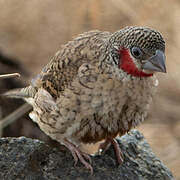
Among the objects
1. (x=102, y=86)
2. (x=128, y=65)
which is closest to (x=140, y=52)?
(x=128, y=65)

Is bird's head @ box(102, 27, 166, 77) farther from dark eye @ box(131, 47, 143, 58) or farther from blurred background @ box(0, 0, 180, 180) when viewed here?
blurred background @ box(0, 0, 180, 180)

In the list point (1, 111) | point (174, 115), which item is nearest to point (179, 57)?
point (174, 115)

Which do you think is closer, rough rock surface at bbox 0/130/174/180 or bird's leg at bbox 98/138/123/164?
rough rock surface at bbox 0/130/174/180

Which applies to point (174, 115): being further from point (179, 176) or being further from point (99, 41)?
point (99, 41)

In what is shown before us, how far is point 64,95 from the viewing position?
142 inches

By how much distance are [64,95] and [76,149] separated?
380 millimetres

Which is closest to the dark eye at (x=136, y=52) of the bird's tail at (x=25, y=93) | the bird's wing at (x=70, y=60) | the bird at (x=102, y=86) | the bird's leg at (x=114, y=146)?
the bird at (x=102, y=86)

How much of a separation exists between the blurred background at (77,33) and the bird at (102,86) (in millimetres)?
2146

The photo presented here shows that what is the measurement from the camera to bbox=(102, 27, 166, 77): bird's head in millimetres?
3188

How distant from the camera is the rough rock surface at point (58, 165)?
11.1 feet

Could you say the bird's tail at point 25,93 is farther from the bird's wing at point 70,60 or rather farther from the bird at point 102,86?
the bird at point 102,86

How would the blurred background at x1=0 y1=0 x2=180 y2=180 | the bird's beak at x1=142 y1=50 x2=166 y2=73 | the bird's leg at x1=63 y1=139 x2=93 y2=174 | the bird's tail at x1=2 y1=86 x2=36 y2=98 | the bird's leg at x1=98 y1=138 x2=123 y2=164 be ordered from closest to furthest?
the bird's beak at x1=142 y1=50 x2=166 y2=73 → the bird's leg at x1=63 y1=139 x2=93 y2=174 → the bird's leg at x1=98 y1=138 x2=123 y2=164 → the bird's tail at x1=2 y1=86 x2=36 y2=98 → the blurred background at x1=0 y1=0 x2=180 y2=180

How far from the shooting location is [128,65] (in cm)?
329

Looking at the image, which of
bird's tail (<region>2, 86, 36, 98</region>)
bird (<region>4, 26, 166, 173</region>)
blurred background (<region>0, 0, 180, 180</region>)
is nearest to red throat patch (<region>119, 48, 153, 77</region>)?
bird (<region>4, 26, 166, 173</region>)
